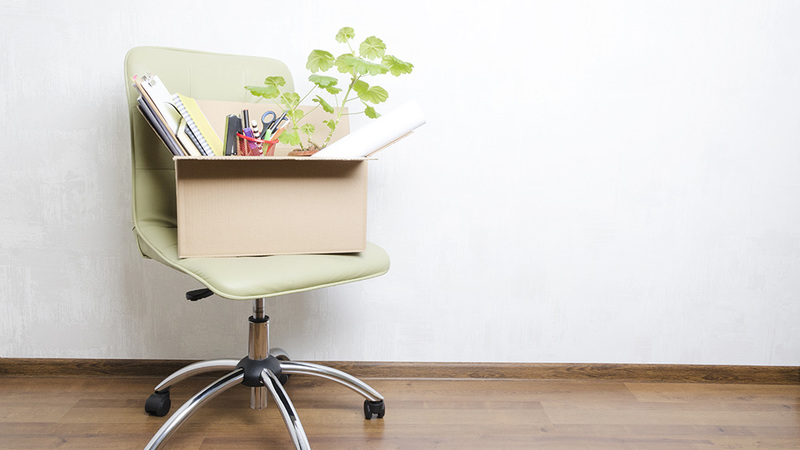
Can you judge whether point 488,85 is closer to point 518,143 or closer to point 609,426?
point 518,143

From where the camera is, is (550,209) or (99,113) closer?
(99,113)

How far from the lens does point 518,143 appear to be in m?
1.61

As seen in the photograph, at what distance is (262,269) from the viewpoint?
1.08 m

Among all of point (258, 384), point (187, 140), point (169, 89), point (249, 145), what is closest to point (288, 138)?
point (249, 145)

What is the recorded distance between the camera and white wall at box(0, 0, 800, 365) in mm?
1523

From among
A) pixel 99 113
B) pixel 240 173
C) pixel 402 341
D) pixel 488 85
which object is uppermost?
pixel 488 85

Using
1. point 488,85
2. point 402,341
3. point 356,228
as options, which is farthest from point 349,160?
point 402,341

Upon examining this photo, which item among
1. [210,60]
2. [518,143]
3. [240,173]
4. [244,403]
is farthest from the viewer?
[518,143]

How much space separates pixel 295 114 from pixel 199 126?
19 centimetres

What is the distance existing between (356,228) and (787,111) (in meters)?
1.30

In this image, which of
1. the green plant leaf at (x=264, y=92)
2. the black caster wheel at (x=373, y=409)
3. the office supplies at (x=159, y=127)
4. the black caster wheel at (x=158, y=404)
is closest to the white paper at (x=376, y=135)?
the green plant leaf at (x=264, y=92)

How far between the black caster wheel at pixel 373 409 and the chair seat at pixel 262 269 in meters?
0.38

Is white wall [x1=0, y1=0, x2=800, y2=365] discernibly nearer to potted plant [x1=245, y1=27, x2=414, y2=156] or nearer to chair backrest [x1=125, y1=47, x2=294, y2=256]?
chair backrest [x1=125, y1=47, x2=294, y2=256]

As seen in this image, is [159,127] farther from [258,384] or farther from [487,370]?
[487,370]
